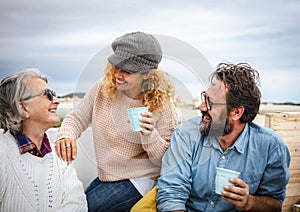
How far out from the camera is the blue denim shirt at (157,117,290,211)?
231 centimetres

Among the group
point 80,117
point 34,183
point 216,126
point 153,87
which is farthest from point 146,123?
point 34,183

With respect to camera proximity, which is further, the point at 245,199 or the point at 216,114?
the point at 216,114

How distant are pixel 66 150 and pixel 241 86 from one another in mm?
860

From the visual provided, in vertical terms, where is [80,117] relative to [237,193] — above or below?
above

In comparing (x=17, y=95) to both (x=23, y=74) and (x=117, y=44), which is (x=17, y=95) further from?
(x=117, y=44)

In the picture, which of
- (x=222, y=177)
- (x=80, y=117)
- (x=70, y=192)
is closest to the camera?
(x=222, y=177)

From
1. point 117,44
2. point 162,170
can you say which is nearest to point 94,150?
point 162,170

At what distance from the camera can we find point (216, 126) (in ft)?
7.53

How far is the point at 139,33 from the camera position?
7.46 feet

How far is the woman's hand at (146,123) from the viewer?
220cm

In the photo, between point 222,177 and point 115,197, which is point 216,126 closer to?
point 222,177

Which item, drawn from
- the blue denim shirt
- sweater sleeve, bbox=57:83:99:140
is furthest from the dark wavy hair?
sweater sleeve, bbox=57:83:99:140

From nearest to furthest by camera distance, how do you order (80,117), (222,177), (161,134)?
1. (222,177)
2. (161,134)
3. (80,117)

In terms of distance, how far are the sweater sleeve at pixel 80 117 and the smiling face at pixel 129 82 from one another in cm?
21
